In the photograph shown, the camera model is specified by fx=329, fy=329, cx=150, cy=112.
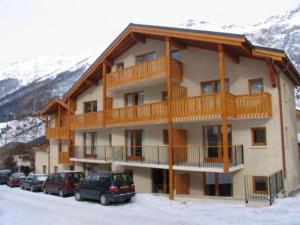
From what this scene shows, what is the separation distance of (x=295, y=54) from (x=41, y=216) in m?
118

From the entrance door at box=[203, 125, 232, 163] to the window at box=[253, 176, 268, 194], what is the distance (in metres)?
2.19

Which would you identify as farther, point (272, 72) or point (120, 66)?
point (120, 66)

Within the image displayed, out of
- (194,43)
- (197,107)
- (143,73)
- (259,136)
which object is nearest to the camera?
(259,136)

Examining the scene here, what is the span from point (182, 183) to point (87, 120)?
10.3 metres

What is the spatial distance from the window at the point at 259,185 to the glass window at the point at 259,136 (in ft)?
6.26

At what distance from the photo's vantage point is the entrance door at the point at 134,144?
77.0ft

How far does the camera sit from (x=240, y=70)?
19.0 metres

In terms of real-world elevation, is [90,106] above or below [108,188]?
above

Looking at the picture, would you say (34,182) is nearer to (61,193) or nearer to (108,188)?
(61,193)

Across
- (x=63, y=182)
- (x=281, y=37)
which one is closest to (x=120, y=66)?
(x=63, y=182)

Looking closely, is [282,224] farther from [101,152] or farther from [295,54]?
[295,54]

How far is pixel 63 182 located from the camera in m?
22.4

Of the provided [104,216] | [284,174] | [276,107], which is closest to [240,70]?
[276,107]

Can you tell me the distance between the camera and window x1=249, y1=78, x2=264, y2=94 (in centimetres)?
1844
